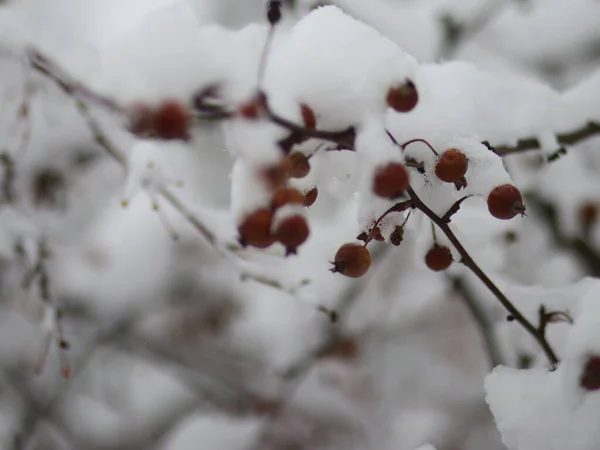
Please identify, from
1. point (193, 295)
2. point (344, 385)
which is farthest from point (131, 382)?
point (344, 385)

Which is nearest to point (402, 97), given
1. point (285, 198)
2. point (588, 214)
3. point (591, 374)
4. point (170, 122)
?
point (285, 198)

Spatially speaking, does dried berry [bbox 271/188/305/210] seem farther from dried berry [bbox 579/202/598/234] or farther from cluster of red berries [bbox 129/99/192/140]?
dried berry [bbox 579/202/598/234]

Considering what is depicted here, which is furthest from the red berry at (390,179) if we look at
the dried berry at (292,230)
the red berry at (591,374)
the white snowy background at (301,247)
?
the red berry at (591,374)

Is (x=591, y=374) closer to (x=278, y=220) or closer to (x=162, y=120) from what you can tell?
(x=278, y=220)

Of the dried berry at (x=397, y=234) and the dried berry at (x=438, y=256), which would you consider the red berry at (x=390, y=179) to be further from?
the dried berry at (x=438, y=256)

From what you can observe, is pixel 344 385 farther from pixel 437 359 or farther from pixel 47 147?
pixel 47 147

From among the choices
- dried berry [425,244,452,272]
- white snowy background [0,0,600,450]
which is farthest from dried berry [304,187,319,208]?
dried berry [425,244,452,272]
